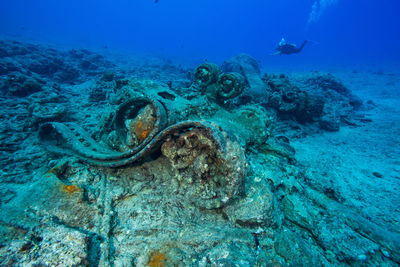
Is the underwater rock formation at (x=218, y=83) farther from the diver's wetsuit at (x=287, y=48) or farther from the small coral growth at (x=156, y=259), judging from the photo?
the diver's wetsuit at (x=287, y=48)

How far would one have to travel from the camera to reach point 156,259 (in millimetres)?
1535

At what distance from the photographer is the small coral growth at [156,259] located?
4.91 ft

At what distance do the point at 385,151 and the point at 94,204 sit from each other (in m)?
6.76

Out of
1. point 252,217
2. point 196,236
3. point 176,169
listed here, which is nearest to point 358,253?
point 252,217

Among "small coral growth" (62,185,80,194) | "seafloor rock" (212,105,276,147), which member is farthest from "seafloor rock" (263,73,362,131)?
"small coral growth" (62,185,80,194)

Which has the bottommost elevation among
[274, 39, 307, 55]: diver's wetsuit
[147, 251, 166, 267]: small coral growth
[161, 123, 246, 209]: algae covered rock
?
[147, 251, 166, 267]: small coral growth

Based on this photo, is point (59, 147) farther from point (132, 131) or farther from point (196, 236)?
point (196, 236)

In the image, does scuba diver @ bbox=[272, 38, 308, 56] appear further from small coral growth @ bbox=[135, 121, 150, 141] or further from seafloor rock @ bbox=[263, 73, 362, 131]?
small coral growth @ bbox=[135, 121, 150, 141]

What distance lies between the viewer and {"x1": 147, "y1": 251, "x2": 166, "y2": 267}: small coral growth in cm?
150

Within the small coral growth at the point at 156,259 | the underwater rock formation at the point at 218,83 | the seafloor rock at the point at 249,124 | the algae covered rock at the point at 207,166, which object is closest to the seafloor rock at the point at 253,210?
the algae covered rock at the point at 207,166

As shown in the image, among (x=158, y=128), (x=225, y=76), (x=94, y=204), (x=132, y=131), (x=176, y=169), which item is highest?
(x=225, y=76)

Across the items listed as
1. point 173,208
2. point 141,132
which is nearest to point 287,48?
point 141,132

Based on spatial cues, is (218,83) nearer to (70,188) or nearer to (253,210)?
(253,210)

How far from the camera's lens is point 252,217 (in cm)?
188
